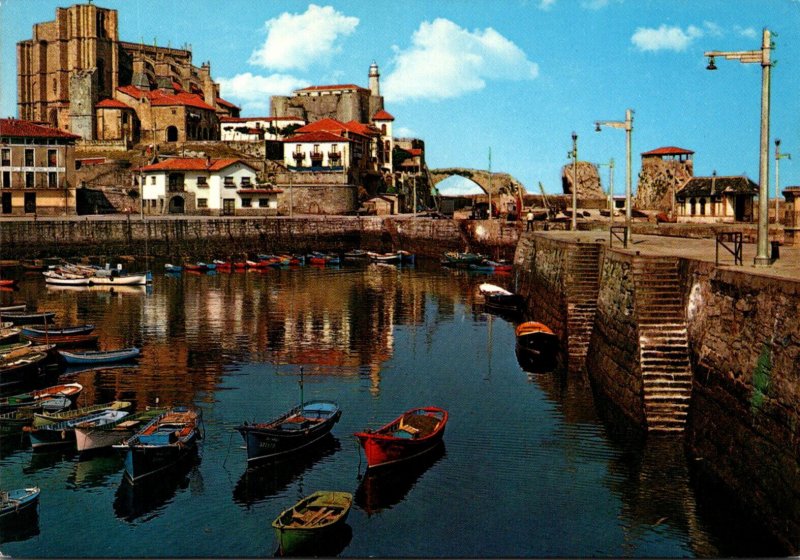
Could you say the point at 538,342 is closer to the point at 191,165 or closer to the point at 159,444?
the point at 159,444

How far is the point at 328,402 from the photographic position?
26.4 m

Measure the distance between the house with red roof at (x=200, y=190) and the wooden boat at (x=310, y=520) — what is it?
81.9m

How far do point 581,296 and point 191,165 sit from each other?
70.9 meters

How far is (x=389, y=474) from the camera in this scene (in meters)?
22.0

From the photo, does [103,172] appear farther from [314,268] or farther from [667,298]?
[667,298]

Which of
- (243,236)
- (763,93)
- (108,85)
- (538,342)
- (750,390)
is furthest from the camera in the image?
(108,85)

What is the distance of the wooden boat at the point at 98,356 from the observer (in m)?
34.5

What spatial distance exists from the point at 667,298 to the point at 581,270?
1003 cm

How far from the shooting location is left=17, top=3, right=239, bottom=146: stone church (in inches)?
4604

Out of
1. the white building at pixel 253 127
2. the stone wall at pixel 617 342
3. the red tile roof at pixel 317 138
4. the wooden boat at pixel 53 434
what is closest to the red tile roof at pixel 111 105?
the white building at pixel 253 127

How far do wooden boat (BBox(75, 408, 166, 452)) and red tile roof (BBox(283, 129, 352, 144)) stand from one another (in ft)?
278

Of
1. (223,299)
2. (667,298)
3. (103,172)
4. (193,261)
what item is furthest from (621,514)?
(103,172)

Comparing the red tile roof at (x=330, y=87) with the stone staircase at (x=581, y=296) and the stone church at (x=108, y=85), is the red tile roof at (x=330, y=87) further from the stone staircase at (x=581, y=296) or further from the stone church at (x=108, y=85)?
the stone staircase at (x=581, y=296)

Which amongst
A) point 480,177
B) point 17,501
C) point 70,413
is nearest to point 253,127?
point 480,177
